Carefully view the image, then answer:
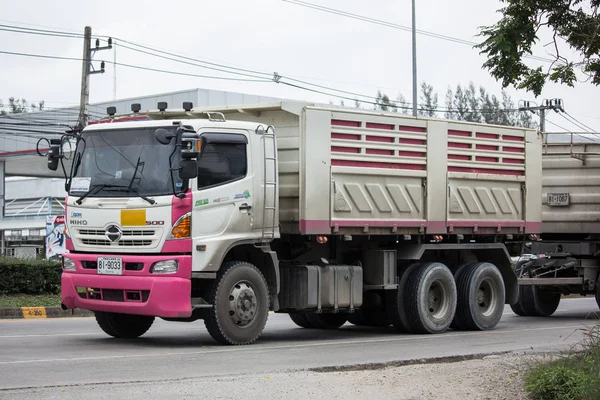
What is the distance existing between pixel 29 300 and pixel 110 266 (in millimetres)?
7844

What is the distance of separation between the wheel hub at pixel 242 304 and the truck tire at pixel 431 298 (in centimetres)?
318

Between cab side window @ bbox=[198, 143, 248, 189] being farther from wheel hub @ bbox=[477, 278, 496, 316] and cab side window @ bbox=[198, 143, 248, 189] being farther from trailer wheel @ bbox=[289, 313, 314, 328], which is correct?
wheel hub @ bbox=[477, 278, 496, 316]

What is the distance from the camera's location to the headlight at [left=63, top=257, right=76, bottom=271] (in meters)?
12.7

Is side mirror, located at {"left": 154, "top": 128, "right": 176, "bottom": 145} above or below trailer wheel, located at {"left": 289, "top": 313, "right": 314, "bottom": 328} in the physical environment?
above

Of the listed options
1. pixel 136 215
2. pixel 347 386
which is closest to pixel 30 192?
pixel 136 215

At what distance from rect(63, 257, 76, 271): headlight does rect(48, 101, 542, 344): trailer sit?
0.08ft

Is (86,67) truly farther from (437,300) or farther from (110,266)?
(110,266)

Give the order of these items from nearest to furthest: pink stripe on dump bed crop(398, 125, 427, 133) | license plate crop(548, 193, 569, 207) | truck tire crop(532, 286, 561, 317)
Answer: pink stripe on dump bed crop(398, 125, 427, 133) < license plate crop(548, 193, 569, 207) < truck tire crop(532, 286, 561, 317)

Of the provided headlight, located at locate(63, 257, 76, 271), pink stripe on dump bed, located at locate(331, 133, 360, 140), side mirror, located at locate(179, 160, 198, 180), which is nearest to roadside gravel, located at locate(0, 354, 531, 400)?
side mirror, located at locate(179, 160, 198, 180)

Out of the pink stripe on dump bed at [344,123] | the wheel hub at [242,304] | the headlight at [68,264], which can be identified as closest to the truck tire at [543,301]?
the pink stripe on dump bed at [344,123]

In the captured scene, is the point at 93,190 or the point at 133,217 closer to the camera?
the point at 133,217

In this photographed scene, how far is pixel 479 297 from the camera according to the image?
16.2m

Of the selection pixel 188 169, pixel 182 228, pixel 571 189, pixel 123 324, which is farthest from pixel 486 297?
pixel 188 169

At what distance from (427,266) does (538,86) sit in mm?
3645
